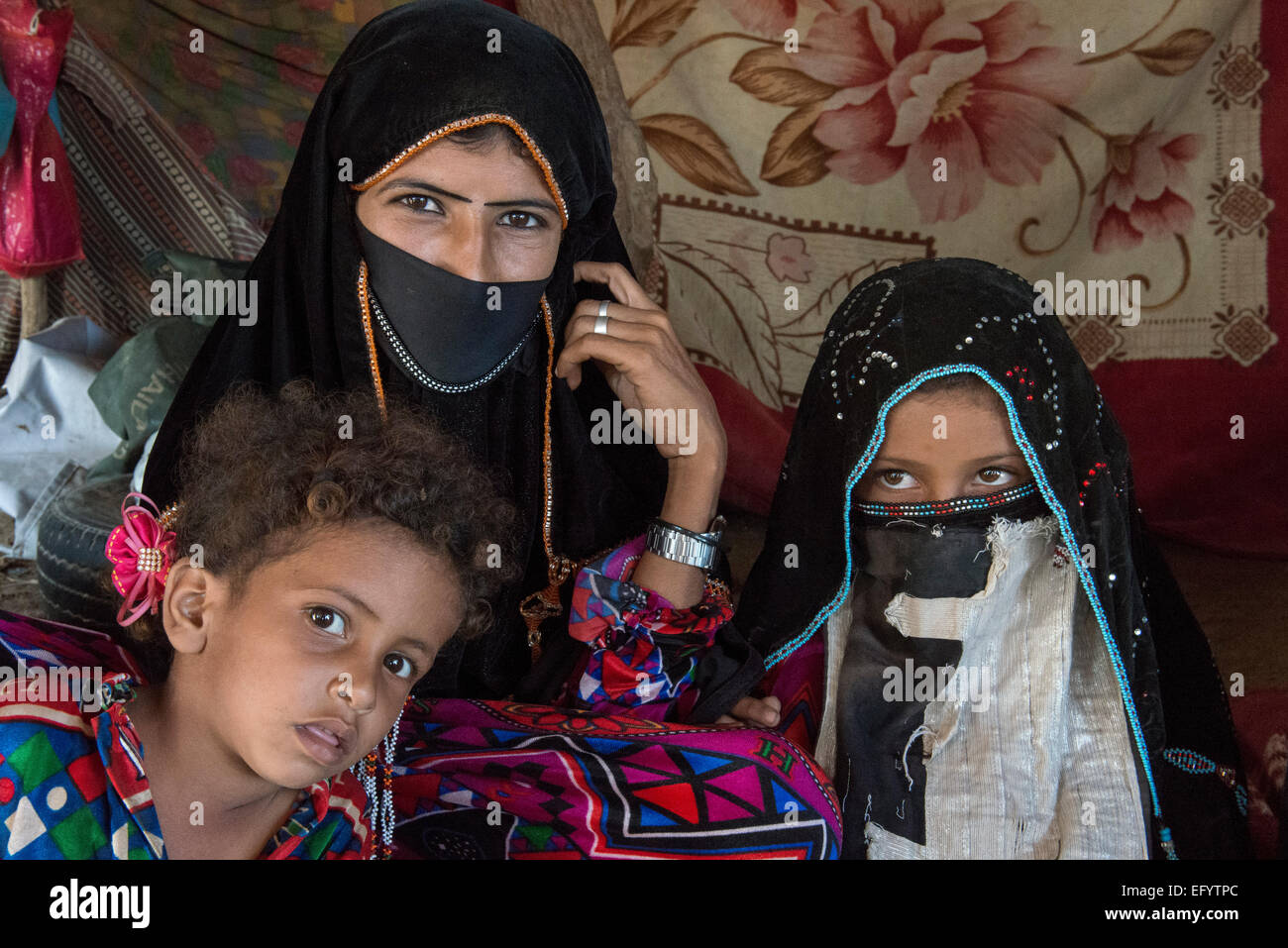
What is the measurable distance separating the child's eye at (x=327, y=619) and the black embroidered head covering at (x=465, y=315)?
0.47m

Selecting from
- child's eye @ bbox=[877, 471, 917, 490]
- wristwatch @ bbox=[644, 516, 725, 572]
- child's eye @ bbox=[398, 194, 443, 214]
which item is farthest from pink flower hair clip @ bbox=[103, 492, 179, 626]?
child's eye @ bbox=[877, 471, 917, 490]

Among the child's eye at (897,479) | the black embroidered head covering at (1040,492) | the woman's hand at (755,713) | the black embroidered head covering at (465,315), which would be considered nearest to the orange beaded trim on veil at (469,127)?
the black embroidered head covering at (465,315)

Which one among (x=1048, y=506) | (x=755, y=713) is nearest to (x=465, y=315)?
(x=755, y=713)

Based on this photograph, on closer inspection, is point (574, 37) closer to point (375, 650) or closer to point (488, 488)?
point (488, 488)

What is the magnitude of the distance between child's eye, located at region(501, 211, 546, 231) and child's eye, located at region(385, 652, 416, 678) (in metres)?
0.67

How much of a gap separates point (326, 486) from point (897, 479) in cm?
81

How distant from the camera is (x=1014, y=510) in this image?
70.4 inches

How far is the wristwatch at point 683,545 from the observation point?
1.93 meters

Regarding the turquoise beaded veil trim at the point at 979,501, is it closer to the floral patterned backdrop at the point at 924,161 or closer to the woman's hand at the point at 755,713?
the woman's hand at the point at 755,713

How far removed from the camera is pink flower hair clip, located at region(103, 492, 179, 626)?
1.62 metres

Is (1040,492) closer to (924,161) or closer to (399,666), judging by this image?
(399,666)

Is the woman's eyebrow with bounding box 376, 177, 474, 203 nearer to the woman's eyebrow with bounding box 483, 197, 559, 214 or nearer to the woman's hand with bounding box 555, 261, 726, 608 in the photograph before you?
the woman's eyebrow with bounding box 483, 197, 559, 214

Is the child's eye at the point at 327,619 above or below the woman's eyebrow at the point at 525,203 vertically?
below
